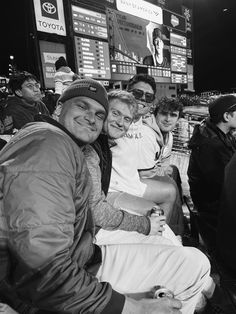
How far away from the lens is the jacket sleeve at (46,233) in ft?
3.30

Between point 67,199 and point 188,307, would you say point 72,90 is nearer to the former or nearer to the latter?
point 67,199

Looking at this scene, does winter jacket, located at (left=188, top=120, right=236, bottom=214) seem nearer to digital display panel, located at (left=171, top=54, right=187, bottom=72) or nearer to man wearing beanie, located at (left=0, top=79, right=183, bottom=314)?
man wearing beanie, located at (left=0, top=79, right=183, bottom=314)

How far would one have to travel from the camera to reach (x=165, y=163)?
12.5ft

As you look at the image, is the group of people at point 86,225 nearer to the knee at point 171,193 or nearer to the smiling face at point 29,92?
the knee at point 171,193

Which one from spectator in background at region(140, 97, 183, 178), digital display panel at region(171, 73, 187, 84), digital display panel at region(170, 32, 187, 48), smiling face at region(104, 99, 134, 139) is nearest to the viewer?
smiling face at region(104, 99, 134, 139)

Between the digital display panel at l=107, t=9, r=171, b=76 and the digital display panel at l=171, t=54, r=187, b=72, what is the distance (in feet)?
3.64

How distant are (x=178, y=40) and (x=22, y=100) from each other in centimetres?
1060

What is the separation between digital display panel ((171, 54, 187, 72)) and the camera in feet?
39.9

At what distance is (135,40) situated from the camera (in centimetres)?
940

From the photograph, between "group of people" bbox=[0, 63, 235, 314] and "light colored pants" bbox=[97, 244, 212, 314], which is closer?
"group of people" bbox=[0, 63, 235, 314]

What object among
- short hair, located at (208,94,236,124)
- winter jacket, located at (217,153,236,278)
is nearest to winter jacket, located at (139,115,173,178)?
short hair, located at (208,94,236,124)

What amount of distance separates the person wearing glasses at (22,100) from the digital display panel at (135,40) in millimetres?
5259

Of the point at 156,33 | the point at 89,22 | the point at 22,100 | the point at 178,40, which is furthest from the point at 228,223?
the point at 178,40

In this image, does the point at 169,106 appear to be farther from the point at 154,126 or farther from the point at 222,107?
the point at 222,107
